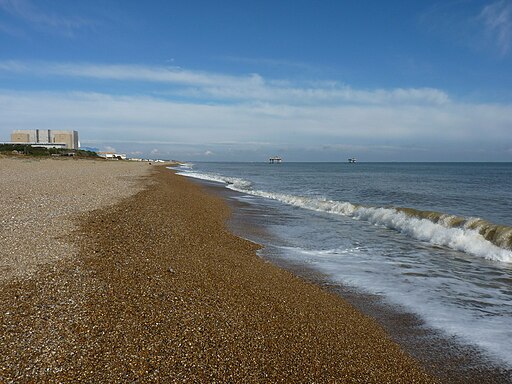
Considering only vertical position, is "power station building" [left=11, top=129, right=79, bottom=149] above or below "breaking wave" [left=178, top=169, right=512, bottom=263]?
above

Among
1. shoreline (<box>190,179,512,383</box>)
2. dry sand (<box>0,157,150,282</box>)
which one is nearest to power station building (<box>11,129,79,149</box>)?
dry sand (<box>0,157,150,282</box>)

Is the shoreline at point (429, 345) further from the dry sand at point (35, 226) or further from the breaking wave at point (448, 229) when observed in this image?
the breaking wave at point (448, 229)

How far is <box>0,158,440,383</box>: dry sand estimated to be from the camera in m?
3.95

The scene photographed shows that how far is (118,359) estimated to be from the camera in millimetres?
4000

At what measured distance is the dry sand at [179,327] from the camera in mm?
3951

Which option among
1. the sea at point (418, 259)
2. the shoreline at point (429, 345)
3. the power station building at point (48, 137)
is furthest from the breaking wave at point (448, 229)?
the power station building at point (48, 137)

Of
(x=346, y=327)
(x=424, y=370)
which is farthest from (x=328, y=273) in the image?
(x=424, y=370)

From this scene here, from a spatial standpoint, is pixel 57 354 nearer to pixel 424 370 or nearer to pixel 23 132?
pixel 424 370

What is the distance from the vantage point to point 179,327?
484cm

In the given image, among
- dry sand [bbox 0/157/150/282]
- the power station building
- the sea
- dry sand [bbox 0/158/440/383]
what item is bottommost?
the sea

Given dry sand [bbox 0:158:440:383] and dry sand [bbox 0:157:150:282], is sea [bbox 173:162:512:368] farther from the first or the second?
dry sand [bbox 0:157:150:282]

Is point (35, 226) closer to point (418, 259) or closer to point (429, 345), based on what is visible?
point (429, 345)

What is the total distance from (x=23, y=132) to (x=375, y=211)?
144159 mm

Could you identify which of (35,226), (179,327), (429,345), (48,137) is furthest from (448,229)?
(48,137)
